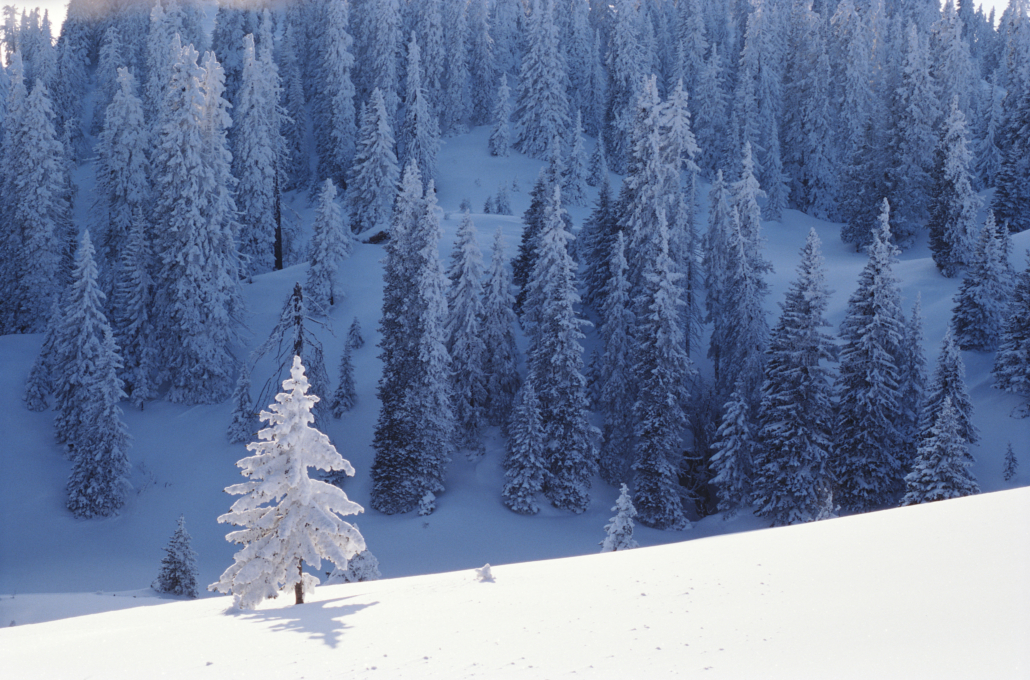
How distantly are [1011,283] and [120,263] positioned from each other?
4423 centimetres

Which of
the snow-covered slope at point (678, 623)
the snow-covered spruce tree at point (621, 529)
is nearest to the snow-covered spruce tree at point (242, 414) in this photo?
the snow-covered spruce tree at point (621, 529)

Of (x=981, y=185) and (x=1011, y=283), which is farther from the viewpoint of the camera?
(x=981, y=185)

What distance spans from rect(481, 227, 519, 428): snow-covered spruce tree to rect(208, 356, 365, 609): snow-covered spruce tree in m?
20.5

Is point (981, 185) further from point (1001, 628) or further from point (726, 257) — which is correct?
point (1001, 628)

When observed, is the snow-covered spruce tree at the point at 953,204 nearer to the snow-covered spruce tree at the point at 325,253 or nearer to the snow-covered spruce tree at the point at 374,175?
the snow-covered spruce tree at the point at 374,175

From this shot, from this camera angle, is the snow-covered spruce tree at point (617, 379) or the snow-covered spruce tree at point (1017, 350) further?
the snow-covered spruce tree at point (617, 379)

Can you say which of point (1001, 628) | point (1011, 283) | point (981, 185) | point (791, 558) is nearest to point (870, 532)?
point (791, 558)

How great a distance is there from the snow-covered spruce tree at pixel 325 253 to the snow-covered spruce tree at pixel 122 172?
11.1m

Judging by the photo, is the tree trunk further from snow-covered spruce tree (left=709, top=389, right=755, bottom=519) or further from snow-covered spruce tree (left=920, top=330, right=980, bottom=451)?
snow-covered spruce tree (left=920, top=330, right=980, bottom=451)

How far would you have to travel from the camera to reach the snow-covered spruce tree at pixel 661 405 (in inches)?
1241

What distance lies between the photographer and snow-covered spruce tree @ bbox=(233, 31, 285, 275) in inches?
1813

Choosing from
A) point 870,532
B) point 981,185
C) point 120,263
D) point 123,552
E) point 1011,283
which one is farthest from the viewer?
point 981,185

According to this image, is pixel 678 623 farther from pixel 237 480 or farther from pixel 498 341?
pixel 237 480

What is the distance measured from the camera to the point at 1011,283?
113ft
